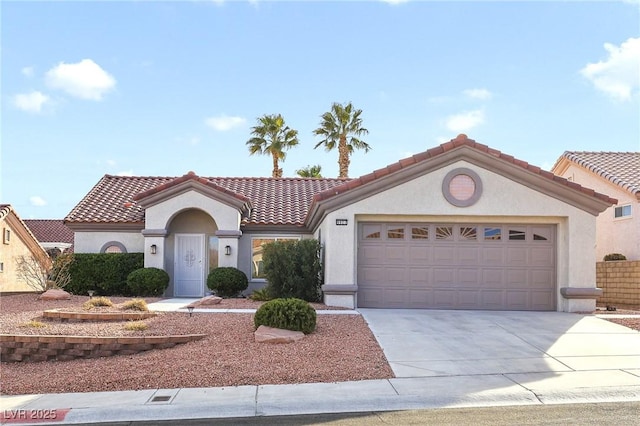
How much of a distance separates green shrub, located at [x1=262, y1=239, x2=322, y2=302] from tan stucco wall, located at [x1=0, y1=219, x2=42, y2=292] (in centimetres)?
1826

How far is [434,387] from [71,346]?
720cm

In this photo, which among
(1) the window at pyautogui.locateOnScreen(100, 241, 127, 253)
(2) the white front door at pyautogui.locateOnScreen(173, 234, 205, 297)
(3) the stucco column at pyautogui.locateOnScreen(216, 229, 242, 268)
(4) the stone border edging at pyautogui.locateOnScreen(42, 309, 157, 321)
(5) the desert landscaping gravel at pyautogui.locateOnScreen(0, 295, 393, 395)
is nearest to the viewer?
(5) the desert landscaping gravel at pyautogui.locateOnScreen(0, 295, 393, 395)

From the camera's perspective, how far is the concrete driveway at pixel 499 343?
9.73 meters

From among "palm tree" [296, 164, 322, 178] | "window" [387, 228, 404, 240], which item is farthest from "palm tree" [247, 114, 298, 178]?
"window" [387, 228, 404, 240]

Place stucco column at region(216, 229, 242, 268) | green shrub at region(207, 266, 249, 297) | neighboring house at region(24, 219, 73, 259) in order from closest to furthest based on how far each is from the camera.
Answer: green shrub at region(207, 266, 249, 297)
stucco column at region(216, 229, 242, 268)
neighboring house at region(24, 219, 73, 259)

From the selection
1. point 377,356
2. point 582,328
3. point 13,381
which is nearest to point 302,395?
point 377,356

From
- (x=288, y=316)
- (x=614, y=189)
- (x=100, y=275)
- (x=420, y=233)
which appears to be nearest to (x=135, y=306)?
(x=288, y=316)

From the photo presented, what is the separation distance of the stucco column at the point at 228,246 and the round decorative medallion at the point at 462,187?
812 cm

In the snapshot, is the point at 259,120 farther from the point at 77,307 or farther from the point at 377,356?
the point at 377,356

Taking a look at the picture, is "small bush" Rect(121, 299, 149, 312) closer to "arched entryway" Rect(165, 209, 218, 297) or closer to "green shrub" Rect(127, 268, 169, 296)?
"green shrub" Rect(127, 268, 169, 296)

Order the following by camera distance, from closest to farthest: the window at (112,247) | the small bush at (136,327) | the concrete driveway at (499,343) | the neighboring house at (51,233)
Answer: the concrete driveway at (499,343) → the small bush at (136,327) → the window at (112,247) → the neighboring house at (51,233)

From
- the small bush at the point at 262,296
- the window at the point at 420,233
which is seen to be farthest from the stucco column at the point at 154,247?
the window at the point at 420,233

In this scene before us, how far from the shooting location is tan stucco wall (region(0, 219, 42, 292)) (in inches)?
1134

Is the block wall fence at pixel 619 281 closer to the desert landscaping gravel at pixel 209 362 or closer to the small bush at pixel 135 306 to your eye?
the desert landscaping gravel at pixel 209 362
